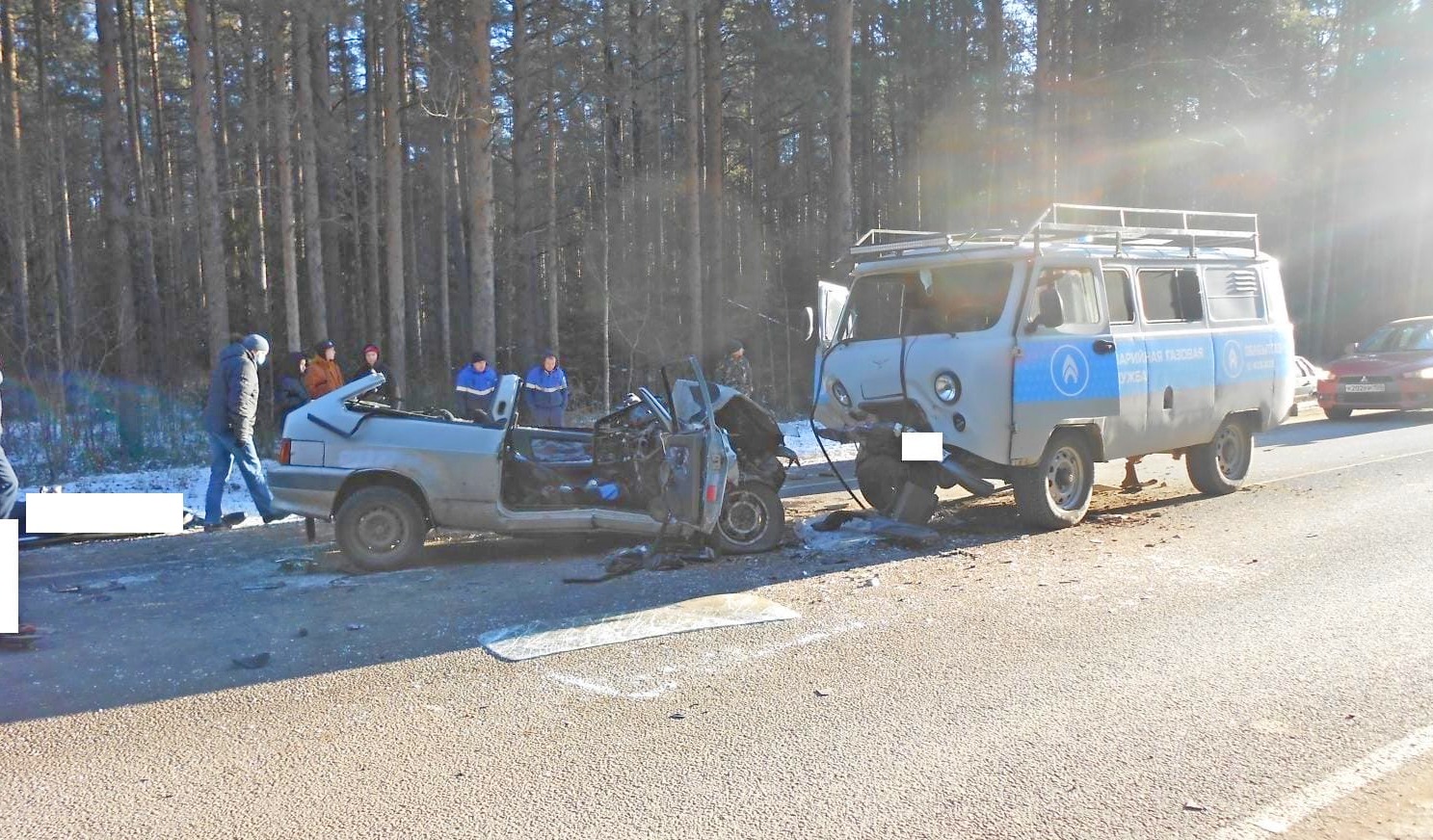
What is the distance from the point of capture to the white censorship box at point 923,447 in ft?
26.3

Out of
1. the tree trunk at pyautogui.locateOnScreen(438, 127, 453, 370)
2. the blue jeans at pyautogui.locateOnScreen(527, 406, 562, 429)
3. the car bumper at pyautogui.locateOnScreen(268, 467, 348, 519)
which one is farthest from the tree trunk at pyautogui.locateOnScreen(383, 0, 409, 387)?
the car bumper at pyautogui.locateOnScreen(268, 467, 348, 519)

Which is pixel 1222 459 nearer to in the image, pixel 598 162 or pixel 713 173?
pixel 713 173

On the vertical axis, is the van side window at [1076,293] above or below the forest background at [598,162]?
below

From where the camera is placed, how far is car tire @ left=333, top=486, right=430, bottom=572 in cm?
735

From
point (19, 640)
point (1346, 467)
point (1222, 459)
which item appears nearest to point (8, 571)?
point (19, 640)

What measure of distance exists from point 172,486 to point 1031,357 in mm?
9959

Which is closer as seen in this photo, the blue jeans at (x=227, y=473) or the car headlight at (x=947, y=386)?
the car headlight at (x=947, y=386)

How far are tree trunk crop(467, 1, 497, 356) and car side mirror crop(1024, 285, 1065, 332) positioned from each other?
379 inches

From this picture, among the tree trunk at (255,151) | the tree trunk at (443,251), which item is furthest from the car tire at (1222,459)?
the tree trunk at (443,251)

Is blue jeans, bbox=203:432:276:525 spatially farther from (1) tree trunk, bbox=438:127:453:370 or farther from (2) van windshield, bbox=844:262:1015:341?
(1) tree trunk, bbox=438:127:453:370

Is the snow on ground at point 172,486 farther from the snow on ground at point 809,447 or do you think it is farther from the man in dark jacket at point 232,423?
the snow on ground at point 809,447

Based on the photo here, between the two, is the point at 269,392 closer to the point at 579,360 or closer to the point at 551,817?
the point at 579,360

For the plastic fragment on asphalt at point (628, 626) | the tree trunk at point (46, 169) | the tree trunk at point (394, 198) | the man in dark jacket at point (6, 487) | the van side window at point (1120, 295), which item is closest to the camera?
the plastic fragment on asphalt at point (628, 626)

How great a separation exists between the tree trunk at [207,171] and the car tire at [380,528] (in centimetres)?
1042
